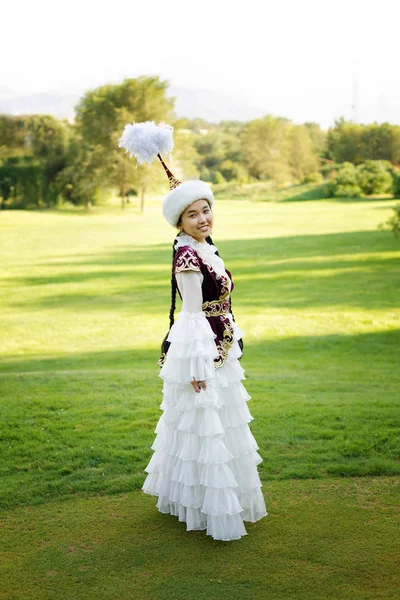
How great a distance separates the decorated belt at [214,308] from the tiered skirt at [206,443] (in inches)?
3.9

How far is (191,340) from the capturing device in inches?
151

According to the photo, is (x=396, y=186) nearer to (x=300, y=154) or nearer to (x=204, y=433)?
(x=300, y=154)

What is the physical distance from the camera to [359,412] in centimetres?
607

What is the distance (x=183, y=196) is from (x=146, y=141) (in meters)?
0.49

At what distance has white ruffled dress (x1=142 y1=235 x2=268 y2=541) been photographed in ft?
12.4

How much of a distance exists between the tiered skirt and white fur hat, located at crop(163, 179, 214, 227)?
0.63 m

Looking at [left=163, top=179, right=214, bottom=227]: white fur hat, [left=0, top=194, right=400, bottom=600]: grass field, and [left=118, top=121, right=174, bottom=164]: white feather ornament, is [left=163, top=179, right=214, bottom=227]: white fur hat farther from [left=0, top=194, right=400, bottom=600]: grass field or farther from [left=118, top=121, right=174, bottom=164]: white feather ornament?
[left=0, top=194, right=400, bottom=600]: grass field

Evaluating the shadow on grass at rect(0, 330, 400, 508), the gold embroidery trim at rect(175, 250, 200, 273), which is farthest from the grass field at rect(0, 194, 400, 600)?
the gold embroidery trim at rect(175, 250, 200, 273)

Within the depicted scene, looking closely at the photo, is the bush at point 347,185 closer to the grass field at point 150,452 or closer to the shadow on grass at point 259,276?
the shadow on grass at point 259,276

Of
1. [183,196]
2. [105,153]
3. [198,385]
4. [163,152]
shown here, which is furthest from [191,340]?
[105,153]

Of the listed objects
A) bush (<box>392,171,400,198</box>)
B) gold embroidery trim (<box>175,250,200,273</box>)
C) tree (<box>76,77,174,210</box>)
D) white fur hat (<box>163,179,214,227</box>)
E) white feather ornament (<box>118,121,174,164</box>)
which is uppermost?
tree (<box>76,77,174,210</box>)

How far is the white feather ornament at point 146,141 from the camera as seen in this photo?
13.4ft

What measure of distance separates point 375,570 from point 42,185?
46.9 meters

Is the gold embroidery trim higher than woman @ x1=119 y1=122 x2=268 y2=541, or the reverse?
the gold embroidery trim
